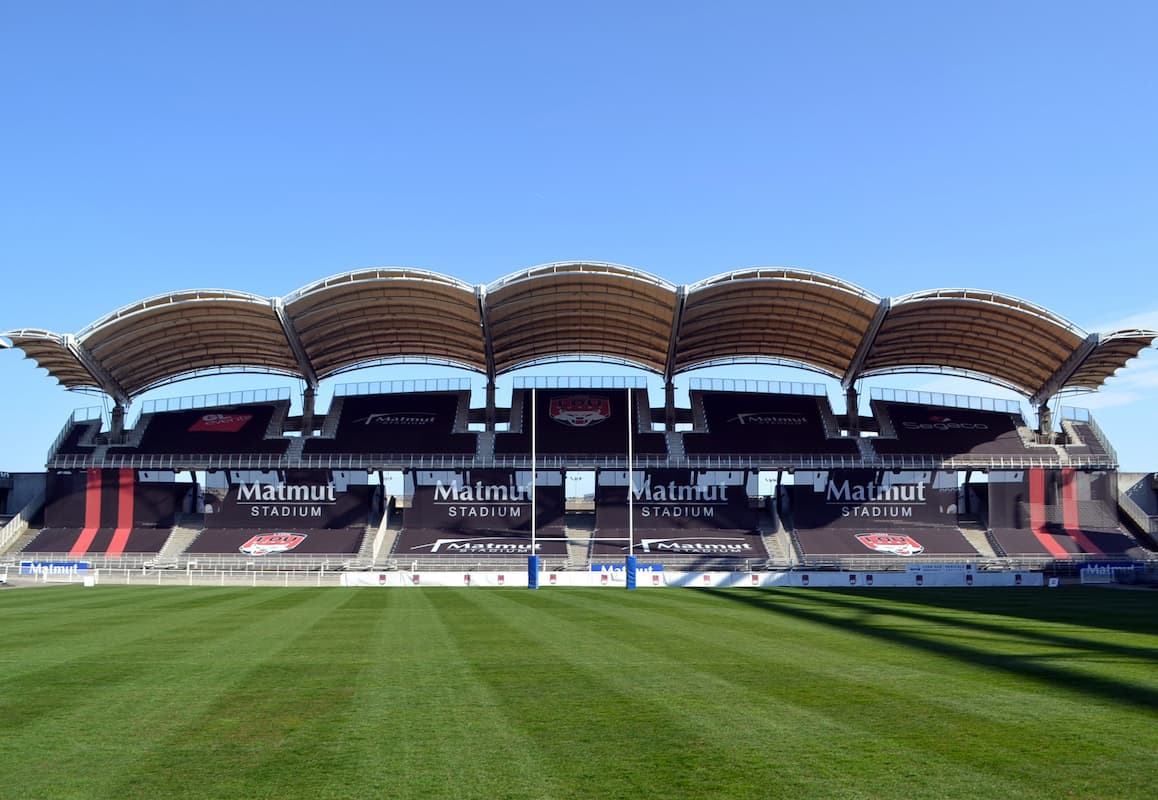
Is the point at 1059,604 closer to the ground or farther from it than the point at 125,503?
closer to the ground

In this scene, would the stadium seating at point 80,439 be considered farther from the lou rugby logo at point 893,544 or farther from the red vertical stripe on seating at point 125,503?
the lou rugby logo at point 893,544

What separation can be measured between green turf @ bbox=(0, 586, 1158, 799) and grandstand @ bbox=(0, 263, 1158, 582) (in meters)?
35.1

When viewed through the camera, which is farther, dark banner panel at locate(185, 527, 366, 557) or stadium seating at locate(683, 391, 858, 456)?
stadium seating at locate(683, 391, 858, 456)

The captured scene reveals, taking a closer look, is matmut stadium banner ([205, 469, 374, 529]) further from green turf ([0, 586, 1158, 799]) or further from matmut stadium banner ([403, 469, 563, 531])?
green turf ([0, 586, 1158, 799])

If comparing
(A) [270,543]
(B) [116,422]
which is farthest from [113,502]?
(A) [270,543]

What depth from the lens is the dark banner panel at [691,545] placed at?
55.1 meters

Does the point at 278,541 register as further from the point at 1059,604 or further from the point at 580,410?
the point at 1059,604

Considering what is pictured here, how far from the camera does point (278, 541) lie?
5738cm

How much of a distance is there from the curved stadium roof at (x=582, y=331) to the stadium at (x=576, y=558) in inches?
11.2

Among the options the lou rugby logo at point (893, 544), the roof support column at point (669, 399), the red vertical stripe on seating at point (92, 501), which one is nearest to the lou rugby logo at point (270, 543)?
the red vertical stripe on seating at point (92, 501)

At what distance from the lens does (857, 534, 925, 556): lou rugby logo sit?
55.8 metres

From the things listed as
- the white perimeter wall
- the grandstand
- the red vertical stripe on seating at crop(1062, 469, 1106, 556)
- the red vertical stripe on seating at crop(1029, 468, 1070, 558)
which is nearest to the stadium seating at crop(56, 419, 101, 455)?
the grandstand

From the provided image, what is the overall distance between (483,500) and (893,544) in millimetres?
25845

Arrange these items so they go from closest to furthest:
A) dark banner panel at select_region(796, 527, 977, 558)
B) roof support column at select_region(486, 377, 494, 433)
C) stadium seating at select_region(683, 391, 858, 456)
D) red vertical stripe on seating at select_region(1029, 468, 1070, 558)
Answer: dark banner panel at select_region(796, 527, 977, 558) → red vertical stripe on seating at select_region(1029, 468, 1070, 558) → stadium seating at select_region(683, 391, 858, 456) → roof support column at select_region(486, 377, 494, 433)
